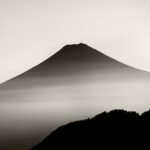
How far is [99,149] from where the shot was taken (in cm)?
1377

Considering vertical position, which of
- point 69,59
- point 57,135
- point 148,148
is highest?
point 69,59

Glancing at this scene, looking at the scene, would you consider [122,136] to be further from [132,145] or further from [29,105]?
[29,105]

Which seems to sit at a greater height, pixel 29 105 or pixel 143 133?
pixel 29 105

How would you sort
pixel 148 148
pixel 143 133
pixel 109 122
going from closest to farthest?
pixel 148 148 < pixel 143 133 < pixel 109 122

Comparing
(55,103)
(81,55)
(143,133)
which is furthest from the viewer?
(55,103)

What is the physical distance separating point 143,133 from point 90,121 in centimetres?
300

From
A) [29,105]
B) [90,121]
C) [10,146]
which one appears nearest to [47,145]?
[90,121]

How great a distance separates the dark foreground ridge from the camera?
45.1 ft

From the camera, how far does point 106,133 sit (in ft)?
48.6

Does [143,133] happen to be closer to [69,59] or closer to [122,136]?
[122,136]

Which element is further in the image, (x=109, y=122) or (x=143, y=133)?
(x=109, y=122)

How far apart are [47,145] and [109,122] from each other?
2.76 m

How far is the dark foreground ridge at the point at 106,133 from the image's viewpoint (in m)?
13.8

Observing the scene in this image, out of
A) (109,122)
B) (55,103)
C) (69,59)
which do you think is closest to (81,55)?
(69,59)
